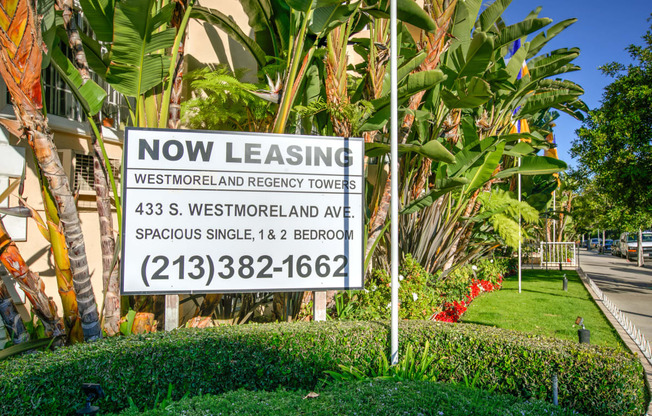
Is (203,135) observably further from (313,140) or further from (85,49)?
(85,49)

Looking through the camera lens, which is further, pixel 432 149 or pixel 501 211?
pixel 501 211

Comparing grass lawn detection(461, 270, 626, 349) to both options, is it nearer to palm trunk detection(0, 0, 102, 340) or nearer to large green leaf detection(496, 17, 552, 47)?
large green leaf detection(496, 17, 552, 47)

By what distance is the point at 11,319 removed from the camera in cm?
497

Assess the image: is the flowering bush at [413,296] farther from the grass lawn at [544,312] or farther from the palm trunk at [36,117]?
the palm trunk at [36,117]

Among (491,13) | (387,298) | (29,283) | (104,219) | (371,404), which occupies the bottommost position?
(371,404)

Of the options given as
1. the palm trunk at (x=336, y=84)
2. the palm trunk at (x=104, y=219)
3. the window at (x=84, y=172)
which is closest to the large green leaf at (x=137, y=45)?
the palm trunk at (x=104, y=219)

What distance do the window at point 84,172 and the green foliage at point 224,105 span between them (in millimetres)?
1460

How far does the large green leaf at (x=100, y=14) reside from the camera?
522 centimetres

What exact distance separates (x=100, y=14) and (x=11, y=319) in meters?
3.48

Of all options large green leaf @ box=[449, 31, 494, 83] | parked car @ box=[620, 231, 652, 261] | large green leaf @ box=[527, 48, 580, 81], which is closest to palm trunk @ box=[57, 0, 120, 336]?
large green leaf @ box=[449, 31, 494, 83]

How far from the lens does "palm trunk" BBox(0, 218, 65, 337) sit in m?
4.80

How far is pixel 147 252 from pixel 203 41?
539cm

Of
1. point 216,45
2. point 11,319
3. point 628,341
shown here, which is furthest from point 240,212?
point 628,341

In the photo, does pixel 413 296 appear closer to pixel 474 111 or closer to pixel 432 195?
pixel 432 195
